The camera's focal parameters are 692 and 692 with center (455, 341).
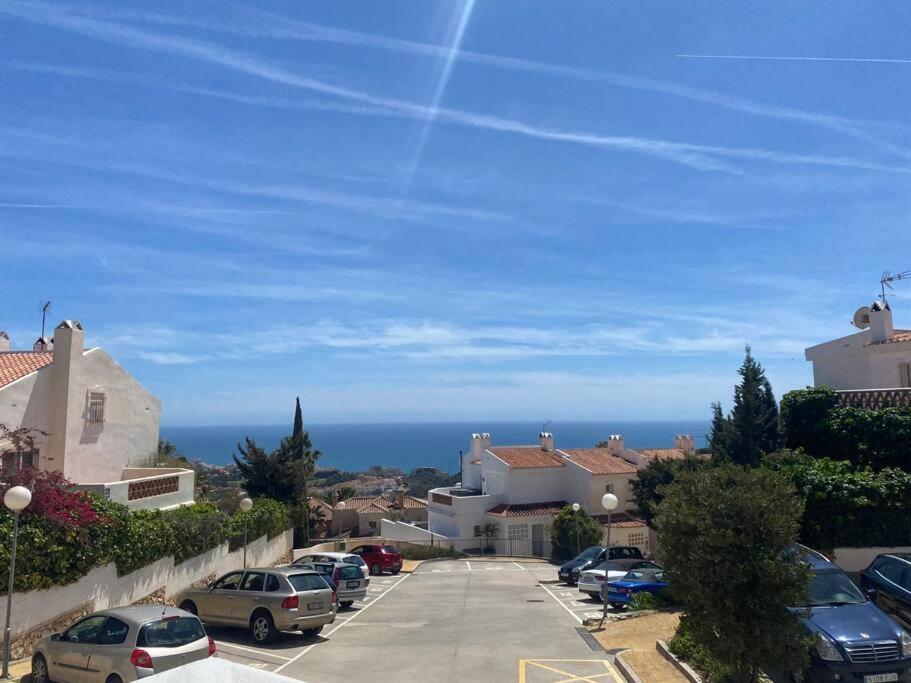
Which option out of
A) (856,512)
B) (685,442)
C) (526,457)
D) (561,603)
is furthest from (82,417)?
(685,442)

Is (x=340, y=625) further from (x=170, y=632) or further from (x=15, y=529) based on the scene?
(x=15, y=529)

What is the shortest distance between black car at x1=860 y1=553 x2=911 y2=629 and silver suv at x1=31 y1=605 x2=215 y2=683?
41.3 feet

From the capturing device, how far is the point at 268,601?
1498cm

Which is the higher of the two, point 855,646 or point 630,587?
point 855,646

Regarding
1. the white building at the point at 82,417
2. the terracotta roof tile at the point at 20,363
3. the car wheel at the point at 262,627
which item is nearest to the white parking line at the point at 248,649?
the car wheel at the point at 262,627

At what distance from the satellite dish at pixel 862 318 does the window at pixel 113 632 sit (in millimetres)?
28197

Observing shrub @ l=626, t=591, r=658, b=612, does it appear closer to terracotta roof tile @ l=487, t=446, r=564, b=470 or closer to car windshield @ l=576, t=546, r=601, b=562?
car windshield @ l=576, t=546, r=601, b=562

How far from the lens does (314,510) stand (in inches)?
1834

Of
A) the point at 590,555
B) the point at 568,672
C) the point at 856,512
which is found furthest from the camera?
the point at 590,555

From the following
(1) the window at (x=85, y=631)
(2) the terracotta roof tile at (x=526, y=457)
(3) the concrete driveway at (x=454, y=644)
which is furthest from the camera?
(2) the terracotta roof tile at (x=526, y=457)

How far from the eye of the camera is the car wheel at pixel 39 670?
1106 centimetres

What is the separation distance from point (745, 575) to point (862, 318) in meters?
23.0

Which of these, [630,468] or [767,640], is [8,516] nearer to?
[767,640]

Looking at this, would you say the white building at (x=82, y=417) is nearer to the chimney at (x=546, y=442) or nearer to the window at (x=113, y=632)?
the window at (x=113, y=632)
